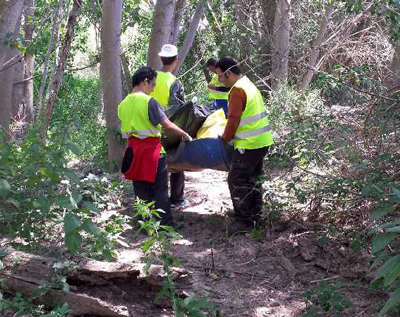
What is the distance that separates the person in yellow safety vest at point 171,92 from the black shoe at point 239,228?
1.23m

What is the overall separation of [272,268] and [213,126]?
1694 millimetres

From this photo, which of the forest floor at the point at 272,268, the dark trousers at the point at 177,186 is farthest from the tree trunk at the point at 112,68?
the forest floor at the point at 272,268

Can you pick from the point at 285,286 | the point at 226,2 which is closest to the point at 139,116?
the point at 285,286

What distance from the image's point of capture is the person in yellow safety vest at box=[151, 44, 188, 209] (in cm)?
716

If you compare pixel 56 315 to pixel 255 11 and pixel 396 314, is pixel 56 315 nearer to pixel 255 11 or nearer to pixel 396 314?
pixel 396 314

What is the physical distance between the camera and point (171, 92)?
7168mm

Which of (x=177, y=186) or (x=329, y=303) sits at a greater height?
(x=177, y=186)

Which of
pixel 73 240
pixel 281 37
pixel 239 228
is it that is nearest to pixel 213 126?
pixel 239 228

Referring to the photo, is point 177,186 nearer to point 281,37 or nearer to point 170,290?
point 170,290

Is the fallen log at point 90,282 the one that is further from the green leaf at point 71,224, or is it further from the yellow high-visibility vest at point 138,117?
the yellow high-visibility vest at point 138,117

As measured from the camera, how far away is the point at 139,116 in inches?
244

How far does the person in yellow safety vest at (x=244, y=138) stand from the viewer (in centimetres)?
620

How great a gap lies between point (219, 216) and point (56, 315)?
11.1 ft

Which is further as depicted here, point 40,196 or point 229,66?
point 229,66
